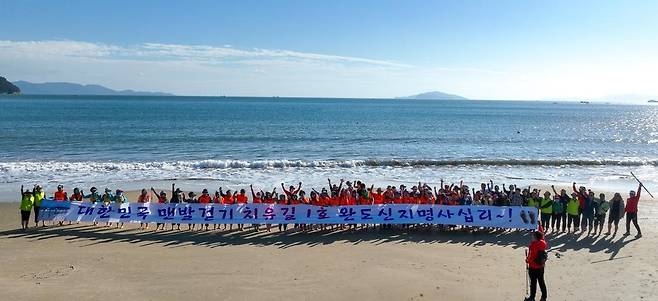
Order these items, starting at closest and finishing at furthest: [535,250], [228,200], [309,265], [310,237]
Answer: [535,250]
[309,265]
[310,237]
[228,200]

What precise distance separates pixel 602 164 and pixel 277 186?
82.2ft

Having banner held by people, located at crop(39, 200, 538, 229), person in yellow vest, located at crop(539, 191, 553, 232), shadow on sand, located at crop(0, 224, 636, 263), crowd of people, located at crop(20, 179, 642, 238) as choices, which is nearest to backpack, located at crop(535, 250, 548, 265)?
shadow on sand, located at crop(0, 224, 636, 263)

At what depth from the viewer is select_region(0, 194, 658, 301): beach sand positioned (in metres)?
10.9

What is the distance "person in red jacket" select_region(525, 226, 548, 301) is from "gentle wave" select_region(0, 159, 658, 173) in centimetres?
2424

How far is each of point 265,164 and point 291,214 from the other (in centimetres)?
1821

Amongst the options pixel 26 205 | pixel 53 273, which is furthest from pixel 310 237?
pixel 26 205

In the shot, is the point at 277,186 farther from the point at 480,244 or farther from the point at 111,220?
the point at 480,244

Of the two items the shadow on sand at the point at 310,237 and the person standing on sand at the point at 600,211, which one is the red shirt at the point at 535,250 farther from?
the person standing on sand at the point at 600,211

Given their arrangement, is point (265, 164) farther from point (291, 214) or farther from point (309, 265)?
point (309, 265)

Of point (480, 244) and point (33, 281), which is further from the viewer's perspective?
point (480, 244)

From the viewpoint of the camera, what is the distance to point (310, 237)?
50.6ft

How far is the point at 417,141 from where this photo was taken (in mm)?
54219

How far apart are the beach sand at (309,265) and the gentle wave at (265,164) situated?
1579 cm

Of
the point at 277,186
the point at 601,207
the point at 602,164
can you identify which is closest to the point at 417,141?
the point at 602,164
